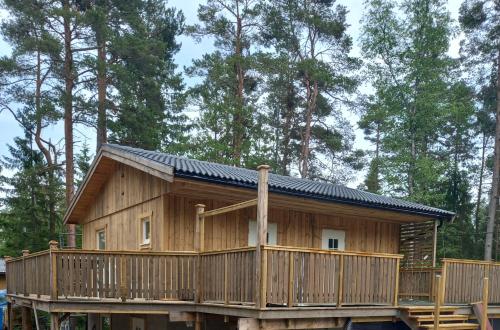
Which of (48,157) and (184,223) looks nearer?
(184,223)

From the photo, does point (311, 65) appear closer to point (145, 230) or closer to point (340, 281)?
point (145, 230)

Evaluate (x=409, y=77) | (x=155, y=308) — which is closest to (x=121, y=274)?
(x=155, y=308)

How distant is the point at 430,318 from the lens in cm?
943

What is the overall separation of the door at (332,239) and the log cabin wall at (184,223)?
4.7 inches

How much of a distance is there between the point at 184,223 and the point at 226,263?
2467 mm

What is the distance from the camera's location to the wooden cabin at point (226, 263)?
7.86m

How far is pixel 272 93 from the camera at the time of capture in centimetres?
2792

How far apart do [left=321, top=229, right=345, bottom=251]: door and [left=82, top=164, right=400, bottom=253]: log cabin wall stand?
0.12 m

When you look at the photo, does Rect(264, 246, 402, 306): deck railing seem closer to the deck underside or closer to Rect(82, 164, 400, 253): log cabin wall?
the deck underside

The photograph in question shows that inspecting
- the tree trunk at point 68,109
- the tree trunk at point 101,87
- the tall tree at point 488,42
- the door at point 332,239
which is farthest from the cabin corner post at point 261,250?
the tall tree at point 488,42

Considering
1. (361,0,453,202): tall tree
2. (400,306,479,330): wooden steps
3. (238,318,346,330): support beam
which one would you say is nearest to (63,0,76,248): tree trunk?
(361,0,453,202): tall tree

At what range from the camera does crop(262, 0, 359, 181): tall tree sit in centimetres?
2542

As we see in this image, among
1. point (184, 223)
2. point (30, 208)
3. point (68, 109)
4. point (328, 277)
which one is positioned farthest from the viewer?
point (30, 208)

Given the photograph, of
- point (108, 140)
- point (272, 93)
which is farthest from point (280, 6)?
point (108, 140)
